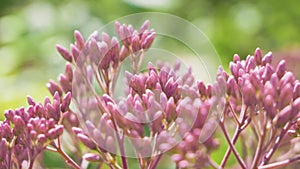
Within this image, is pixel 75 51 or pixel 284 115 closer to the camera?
pixel 284 115

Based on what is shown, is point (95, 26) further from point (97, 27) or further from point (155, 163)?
point (155, 163)

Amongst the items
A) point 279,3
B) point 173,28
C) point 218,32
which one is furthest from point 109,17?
point 279,3

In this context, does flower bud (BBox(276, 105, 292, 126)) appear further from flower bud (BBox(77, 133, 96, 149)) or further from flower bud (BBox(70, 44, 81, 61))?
flower bud (BBox(70, 44, 81, 61))

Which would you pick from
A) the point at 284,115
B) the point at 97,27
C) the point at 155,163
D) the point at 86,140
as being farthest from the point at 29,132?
the point at 97,27

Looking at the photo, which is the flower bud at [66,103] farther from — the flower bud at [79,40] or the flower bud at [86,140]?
the flower bud at [79,40]

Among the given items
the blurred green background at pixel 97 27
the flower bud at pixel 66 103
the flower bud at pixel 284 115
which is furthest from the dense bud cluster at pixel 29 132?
the blurred green background at pixel 97 27

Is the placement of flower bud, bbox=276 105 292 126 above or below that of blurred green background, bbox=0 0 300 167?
below

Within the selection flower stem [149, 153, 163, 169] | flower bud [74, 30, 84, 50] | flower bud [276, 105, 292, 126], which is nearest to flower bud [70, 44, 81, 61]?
flower bud [74, 30, 84, 50]
